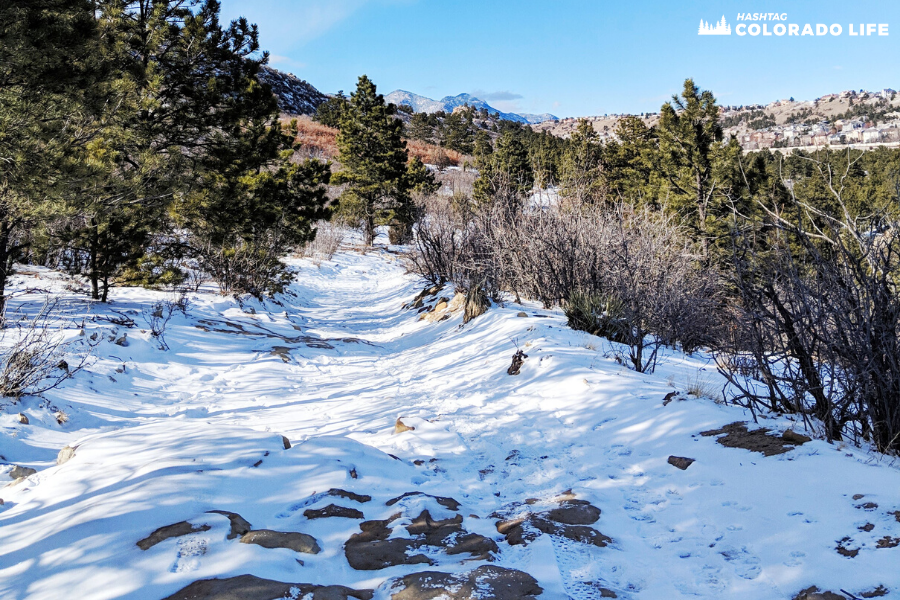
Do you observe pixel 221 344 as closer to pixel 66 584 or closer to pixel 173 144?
pixel 173 144

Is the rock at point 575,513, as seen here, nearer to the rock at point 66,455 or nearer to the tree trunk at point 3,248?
the rock at point 66,455

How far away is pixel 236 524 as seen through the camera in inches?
89.0

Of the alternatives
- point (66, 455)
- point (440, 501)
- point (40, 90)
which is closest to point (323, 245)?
point (40, 90)

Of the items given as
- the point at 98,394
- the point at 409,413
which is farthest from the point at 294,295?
the point at 409,413

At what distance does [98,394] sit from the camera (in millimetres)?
4750

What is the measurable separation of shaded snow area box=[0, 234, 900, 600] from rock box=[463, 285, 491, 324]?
2.78m

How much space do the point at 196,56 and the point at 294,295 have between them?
5.93 m

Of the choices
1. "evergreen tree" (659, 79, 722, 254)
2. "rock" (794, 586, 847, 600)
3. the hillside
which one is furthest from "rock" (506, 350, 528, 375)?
the hillside

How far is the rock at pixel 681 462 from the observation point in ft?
10.1

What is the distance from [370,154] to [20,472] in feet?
77.3

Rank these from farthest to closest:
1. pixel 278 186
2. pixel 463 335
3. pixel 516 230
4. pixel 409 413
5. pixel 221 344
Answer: pixel 278 186
pixel 516 230
pixel 463 335
pixel 221 344
pixel 409 413

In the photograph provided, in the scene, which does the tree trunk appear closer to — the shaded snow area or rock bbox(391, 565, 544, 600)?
the shaded snow area

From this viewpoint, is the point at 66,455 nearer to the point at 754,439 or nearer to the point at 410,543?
the point at 410,543

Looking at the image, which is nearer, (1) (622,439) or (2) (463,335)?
(1) (622,439)
